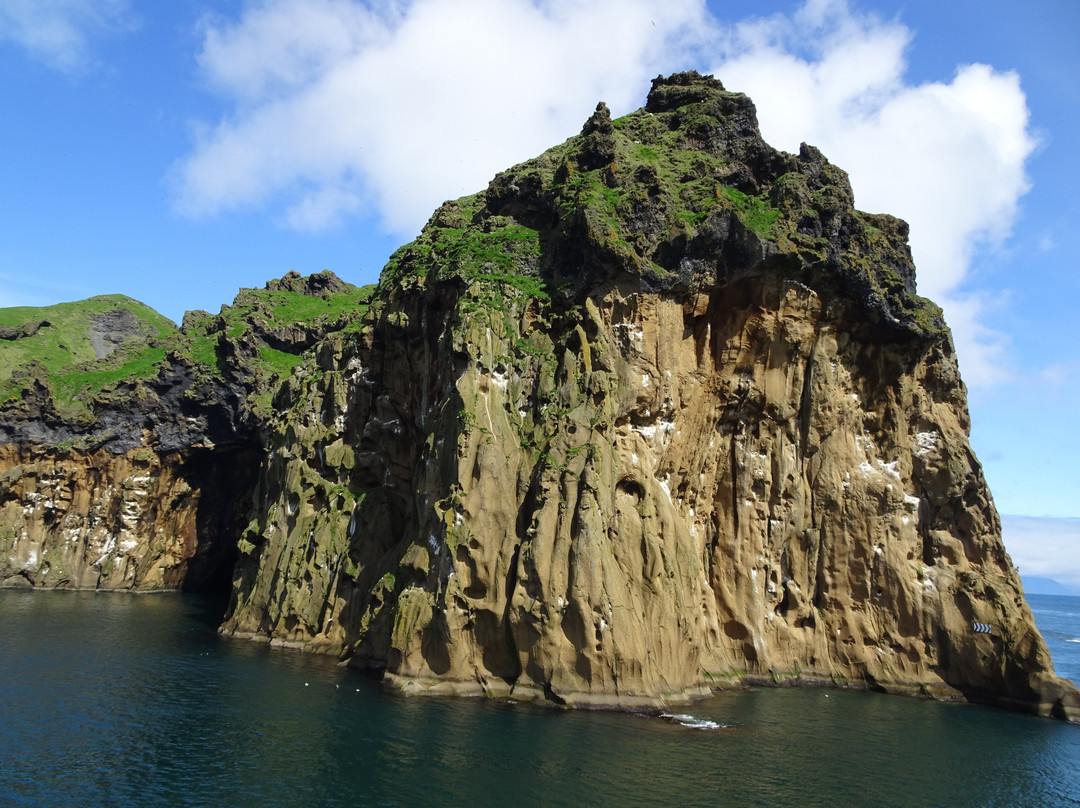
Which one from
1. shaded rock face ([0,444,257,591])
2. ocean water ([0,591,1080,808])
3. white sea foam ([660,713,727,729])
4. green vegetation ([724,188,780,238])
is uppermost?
green vegetation ([724,188,780,238])

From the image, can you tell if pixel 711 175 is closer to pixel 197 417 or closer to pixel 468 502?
pixel 468 502

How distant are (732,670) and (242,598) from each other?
134ft

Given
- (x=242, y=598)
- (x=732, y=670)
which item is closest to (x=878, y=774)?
(x=732, y=670)

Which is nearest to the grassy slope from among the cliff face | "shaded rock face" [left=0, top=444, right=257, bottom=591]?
the cliff face

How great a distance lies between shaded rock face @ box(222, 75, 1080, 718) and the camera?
4588 centimetres

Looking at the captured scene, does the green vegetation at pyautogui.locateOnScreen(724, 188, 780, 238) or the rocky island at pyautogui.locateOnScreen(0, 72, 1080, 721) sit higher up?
the green vegetation at pyautogui.locateOnScreen(724, 188, 780, 238)

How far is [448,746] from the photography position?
34.1 meters

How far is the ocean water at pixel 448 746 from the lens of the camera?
1158 inches

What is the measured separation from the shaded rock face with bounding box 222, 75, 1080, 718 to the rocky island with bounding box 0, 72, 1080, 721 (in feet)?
0.68

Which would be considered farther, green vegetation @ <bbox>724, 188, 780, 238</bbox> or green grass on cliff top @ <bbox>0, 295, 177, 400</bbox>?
green grass on cliff top @ <bbox>0, 295, 177, 400</bbox>

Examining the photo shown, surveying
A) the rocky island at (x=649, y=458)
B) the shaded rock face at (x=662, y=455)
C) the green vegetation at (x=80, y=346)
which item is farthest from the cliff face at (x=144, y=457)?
the shaded rock face at (x=662, y=455)

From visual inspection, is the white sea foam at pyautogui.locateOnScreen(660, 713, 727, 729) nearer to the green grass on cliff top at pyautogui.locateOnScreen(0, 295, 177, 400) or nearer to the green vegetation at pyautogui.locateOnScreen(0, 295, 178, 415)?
the green vegetation at pyautogui.locateOnScreen(0, 295, 178, 415)

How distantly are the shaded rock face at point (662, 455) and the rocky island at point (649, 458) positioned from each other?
21 centimetres

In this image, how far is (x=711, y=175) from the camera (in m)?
60.1
